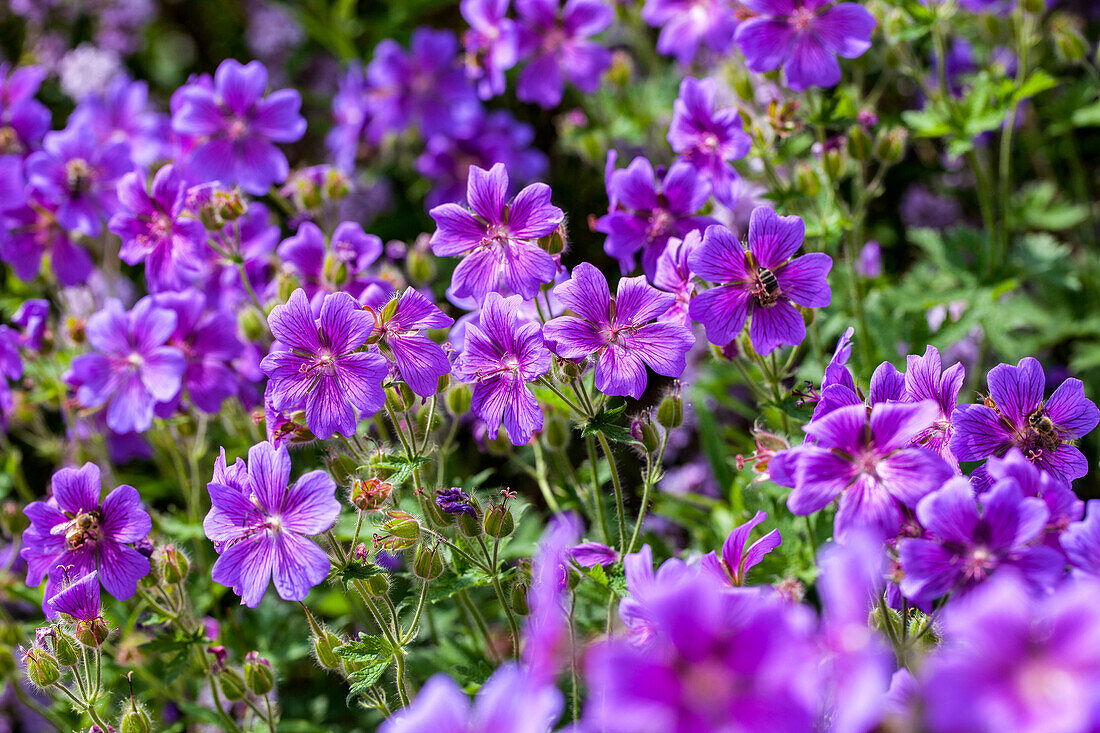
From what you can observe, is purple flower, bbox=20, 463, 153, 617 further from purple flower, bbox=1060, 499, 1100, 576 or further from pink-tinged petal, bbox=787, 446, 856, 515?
purple flower, bbox=1060, 499, 1100, 576

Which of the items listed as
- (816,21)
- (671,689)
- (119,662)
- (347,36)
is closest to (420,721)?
(671,689)

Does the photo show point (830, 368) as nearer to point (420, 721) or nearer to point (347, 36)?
point (420, 721)

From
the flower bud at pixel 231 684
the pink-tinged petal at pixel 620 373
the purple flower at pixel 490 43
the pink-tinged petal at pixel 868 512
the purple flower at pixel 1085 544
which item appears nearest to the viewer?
the purple flower at pixel 1085 544

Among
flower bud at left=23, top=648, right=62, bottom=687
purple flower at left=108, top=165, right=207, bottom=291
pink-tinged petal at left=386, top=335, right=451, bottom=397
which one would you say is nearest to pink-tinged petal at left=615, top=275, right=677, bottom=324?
pink-tinged petal at left=386, top=335, right=451, bottom=397

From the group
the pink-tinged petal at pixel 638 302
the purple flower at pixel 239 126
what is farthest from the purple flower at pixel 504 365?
the purple flower at pixel 239 126

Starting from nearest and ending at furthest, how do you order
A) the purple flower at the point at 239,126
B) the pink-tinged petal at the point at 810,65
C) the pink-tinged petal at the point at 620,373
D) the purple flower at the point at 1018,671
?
the purple flower at the point at 1018,671 < the pink-tinged petal at the point at 620,373 < the pink-tinged petal at the point at 810,65 < the purple flower at the point at 239,126

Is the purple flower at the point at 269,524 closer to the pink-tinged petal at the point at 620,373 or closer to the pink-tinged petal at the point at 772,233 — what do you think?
the pink-tinged petal at the point at 620,373

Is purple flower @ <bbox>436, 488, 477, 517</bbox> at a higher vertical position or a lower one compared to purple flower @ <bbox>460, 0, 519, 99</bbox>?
lower
